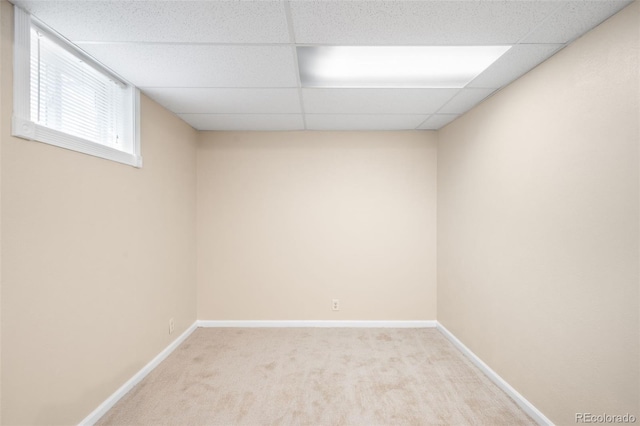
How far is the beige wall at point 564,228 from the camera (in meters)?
1.58

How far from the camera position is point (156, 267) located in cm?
293

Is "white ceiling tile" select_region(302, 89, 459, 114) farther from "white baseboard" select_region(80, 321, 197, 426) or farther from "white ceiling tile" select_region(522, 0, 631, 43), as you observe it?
"white baseboard" select_region(80, 321, 197, 426)

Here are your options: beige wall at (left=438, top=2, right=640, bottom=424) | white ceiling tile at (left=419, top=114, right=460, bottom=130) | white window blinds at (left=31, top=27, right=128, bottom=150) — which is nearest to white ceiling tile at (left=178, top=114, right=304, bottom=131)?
white window blinds at (left=31, top=27, right=128, bottom=150)

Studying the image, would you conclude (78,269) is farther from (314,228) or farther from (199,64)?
(314,228)

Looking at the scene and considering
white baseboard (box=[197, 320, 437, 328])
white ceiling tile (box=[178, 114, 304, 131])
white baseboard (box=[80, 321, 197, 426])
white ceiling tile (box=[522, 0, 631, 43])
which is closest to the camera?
white ceiling tile (box=[522, 0, 631, 43])

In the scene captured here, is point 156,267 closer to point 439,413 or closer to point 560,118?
point 439,413

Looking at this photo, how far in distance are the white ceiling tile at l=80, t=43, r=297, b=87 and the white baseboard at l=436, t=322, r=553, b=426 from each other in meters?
2.73

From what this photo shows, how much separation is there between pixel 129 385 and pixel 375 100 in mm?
2969

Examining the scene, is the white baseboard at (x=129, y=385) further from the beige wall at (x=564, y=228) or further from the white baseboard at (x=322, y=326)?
the beige wall at (x=564, y=228)

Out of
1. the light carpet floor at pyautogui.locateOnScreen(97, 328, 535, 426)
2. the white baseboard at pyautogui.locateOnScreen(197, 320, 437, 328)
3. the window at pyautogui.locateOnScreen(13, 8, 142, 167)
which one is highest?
the window at pyautogui.locateOnScreen(13, 8, 142, 167)

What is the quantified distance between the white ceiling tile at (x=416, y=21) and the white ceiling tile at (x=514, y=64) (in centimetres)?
17

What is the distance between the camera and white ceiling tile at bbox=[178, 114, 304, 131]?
3.31m

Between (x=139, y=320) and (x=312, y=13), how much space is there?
2524 millimetres

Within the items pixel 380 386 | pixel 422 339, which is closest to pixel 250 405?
pixel 380 386
